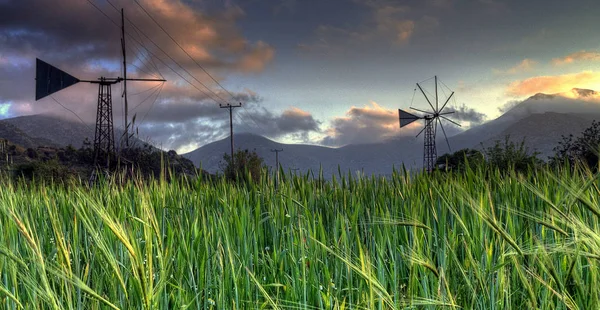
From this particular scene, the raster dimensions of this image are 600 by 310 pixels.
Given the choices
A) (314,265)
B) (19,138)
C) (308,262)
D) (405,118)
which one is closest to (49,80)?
(308,262)

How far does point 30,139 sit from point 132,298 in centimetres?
10716

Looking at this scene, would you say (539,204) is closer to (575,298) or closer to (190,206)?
(575,298)

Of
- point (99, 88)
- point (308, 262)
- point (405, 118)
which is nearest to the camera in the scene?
point (308, 262)

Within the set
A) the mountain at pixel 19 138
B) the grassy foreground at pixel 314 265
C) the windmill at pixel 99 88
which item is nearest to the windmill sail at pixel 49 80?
the windmill at pixel 99 88

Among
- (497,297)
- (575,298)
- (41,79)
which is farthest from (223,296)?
(41,79)

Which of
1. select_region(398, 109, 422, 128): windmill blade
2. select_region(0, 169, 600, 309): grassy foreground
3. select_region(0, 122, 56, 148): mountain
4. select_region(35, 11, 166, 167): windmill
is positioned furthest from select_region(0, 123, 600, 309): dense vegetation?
select_region(0, 122, 56, 148): mountain

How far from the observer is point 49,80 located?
44688 millimetres

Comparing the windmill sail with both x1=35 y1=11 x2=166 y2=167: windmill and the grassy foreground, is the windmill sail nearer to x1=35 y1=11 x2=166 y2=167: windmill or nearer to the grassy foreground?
x1=35 y1=11 x2=166 y2=167: windmill

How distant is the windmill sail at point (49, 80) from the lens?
43.8 m

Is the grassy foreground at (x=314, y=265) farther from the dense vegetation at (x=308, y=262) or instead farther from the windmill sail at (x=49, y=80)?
the windmill sail at (x=49, y=80)

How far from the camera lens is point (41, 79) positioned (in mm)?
44094

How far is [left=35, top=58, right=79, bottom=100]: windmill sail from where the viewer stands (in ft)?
144

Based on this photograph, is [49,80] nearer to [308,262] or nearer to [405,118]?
[308,262]

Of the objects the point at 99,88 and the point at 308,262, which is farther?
the point at 99,88
